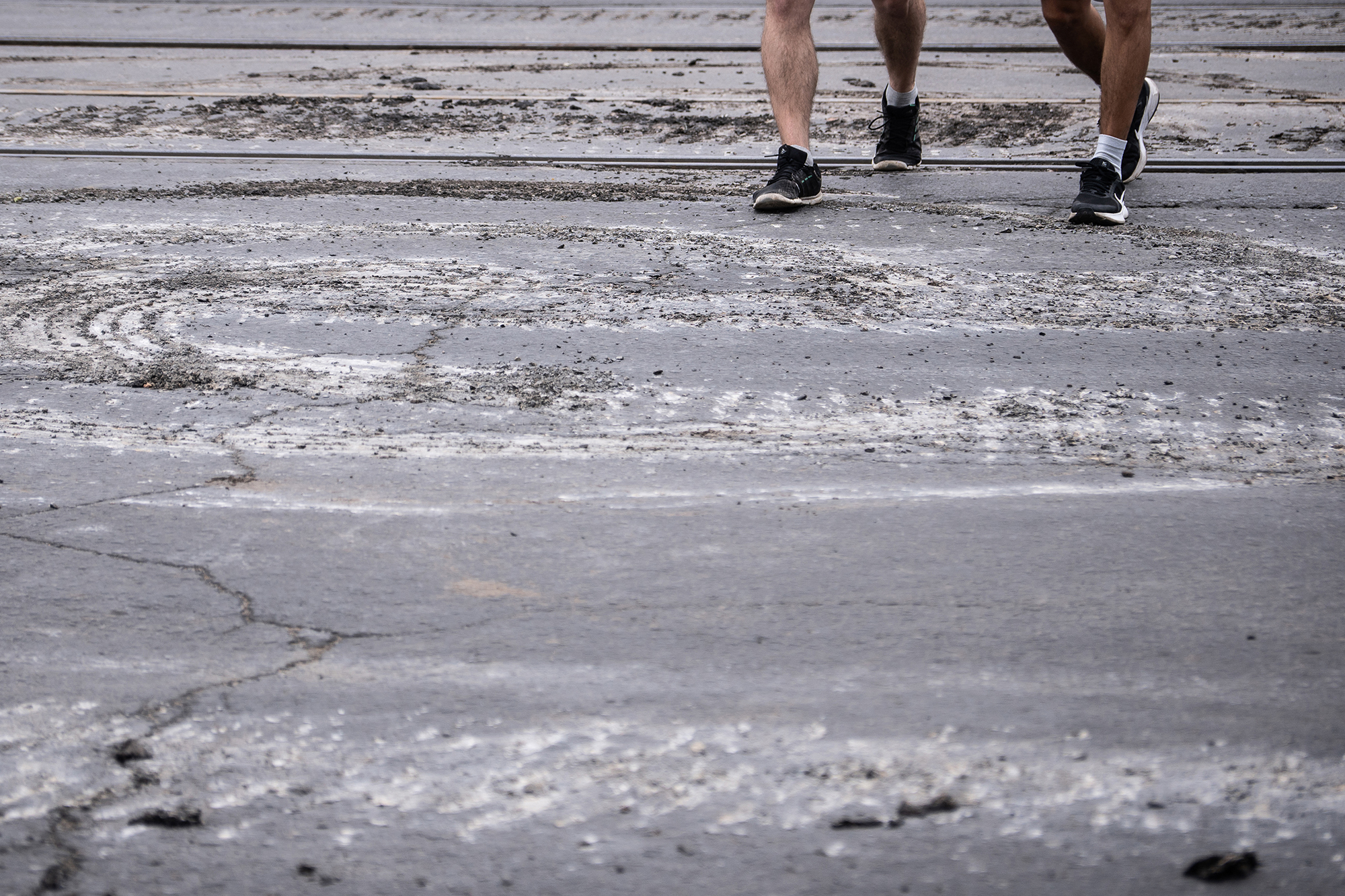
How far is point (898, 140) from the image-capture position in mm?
5629

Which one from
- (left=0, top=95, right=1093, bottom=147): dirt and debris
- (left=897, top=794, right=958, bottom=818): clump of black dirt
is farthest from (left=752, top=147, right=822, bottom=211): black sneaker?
(left=897, top=794, right=958, bottom=818): clump of black dirt

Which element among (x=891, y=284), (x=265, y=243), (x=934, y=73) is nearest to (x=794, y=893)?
(x=891, y=284)

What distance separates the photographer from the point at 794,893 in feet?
4.87

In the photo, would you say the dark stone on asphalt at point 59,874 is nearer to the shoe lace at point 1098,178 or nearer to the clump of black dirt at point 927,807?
the clump of black dirt at point 927,807

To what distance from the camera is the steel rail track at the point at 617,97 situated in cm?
705

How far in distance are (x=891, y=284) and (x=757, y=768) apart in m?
2.51

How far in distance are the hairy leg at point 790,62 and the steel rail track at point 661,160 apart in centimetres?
48

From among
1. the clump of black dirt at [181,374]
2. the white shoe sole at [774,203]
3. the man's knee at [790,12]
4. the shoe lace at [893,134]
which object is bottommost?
the clump of black dirt at [181,374]

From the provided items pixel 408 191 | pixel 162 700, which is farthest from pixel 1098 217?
pixel 162 700

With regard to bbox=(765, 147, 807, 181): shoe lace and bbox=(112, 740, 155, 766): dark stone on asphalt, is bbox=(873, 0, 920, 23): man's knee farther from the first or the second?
bbox=(112, 740, 155, 766): dark stone on asphalt

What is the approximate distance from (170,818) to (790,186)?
12.3ft

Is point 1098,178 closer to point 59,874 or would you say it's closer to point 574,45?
point 59,874

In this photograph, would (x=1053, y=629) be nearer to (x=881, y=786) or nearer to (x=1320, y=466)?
(x=881, y=786)

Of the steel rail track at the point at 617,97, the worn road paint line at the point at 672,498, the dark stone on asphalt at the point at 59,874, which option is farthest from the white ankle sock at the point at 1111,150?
the dark stone on asphalt at the point at 59,874
